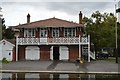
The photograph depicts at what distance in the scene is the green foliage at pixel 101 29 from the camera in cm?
5030

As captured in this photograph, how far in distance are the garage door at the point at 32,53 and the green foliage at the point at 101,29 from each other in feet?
41.2

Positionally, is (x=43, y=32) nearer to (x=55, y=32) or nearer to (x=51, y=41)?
(x=55, y=32)

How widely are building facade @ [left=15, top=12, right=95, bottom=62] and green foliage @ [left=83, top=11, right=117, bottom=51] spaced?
758 cm

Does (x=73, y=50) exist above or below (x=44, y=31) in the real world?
below

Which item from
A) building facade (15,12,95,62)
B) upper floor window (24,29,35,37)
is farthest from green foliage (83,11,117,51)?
upper floor window (24,29,35,37)

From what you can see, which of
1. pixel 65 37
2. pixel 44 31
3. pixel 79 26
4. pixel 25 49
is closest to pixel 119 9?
pixel 79 26

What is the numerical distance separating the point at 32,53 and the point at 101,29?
49.0ft

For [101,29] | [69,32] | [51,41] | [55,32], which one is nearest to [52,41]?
[51,41]

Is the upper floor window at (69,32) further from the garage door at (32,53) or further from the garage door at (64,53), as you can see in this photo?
the garage door at (32,53)

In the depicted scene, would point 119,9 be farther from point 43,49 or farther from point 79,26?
point 43,49

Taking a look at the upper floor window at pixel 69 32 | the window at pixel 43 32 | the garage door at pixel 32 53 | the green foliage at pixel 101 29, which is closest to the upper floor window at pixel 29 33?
the window at pixel 43 32

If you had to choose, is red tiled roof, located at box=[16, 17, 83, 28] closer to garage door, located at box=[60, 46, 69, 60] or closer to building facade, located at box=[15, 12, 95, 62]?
building facade, located at box=[15, 12, 95, 62]

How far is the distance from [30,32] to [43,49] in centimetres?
359

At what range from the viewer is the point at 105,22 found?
172ft
